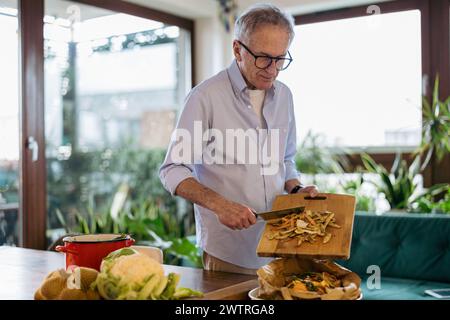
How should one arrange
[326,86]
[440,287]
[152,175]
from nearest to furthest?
[440,287] → [326,86] → [152,175]

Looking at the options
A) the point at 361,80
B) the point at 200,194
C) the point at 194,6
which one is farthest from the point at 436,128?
the point at 200,194

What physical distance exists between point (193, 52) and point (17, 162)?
79.3 inches

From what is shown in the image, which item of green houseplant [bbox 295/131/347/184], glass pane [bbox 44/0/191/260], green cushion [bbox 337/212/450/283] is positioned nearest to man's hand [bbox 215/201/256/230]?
green cushion [bbox 337/212/450/283]

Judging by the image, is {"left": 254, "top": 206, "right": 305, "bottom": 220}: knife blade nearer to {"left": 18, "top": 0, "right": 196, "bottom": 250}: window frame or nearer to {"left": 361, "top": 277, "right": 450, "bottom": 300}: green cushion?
{"left": 361, "top": 277, "right": 450, "bottom": 300}: green cushion

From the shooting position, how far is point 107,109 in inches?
194

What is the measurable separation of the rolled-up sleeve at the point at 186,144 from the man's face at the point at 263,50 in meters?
0.18

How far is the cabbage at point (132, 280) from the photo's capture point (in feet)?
4.08

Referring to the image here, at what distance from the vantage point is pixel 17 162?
3.53 m

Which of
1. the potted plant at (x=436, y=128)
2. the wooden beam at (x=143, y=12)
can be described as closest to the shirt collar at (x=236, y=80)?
the potted plant at (x=436, y=128)

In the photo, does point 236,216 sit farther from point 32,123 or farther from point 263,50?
point 32,123

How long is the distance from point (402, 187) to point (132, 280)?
119 inches

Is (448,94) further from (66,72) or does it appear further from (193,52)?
(66,72)

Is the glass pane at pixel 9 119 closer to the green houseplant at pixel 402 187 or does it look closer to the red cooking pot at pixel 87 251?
the red cooking pot at pixel 87 251
